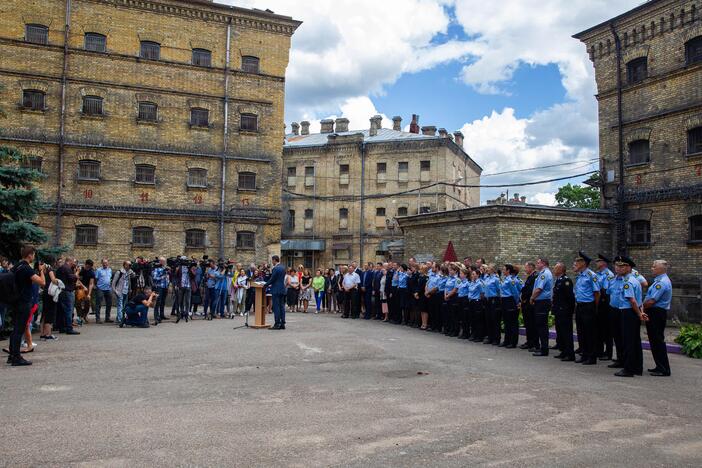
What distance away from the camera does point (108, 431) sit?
6180 mm

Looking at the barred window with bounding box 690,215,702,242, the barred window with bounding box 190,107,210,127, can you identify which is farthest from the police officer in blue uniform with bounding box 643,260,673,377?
the barred window with bounding box 190,107,210,127

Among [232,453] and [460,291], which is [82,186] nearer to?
[460,291]

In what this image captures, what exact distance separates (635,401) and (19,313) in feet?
32.9

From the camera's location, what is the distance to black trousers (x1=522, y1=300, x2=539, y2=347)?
13320 mm

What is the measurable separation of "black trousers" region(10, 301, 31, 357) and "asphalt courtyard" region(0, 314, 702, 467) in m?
0.47

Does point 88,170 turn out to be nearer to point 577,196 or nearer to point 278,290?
point 278,290

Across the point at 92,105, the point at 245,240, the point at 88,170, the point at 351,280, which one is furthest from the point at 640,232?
the point at 92,105

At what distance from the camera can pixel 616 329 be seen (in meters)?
11.4

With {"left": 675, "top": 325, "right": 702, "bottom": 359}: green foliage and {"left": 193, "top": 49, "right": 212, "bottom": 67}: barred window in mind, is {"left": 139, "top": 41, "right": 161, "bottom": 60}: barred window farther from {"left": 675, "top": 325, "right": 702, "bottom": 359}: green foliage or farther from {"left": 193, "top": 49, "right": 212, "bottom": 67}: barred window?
{"left": 675, "top": 325, "right": 702, "bottom": 359}: green foliage

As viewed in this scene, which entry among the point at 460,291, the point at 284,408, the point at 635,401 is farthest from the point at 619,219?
the point at 284,408

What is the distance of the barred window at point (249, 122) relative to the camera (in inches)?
1291

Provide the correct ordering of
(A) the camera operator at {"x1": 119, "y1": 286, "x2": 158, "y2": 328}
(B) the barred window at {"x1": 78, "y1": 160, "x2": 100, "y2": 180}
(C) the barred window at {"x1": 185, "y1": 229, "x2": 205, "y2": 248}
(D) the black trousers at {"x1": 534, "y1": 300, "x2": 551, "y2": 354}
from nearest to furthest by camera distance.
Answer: (D) the black trousers at {"x1": 534, "y1": 300, "x2": 551, "y2": 354} → (A) the camera operator at {"x1": 119, "y1": 286, "x2": 158, "y2": 328} → (B) the barred window at {"x1": 78, "y1": 160, "x2": 100, "y2": 180} → (C) the barred window at {"x1": 185, "y1": 229, "x2": 205, "y2": 248}

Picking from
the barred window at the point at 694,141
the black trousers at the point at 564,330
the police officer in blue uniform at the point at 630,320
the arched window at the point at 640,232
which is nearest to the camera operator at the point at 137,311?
the black trousers at the point at 564,330

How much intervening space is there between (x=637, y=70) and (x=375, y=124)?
104 ft
